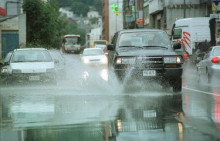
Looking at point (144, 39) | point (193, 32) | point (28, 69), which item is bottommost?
point (28, 69)

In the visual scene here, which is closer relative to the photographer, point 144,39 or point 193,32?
point 144,39

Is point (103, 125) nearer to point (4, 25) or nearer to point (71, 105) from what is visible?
point (71, 105)

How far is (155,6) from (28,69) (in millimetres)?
45915

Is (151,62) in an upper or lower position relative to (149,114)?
upper

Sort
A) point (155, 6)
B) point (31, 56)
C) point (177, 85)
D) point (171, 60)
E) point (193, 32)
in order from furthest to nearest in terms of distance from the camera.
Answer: point (155, 6), point (193, 32), point (31, 56), point (177, 85), point (171, 60)

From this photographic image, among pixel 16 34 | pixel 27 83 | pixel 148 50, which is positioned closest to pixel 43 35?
pixel 16 34

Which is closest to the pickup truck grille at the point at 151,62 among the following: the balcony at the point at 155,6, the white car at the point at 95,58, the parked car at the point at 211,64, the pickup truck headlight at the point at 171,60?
the pickup truck headlight at the point at 171,60

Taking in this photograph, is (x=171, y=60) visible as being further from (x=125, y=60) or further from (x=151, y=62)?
(x=125, y=60)

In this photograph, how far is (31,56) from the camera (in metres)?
18.7

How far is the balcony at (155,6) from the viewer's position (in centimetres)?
5903

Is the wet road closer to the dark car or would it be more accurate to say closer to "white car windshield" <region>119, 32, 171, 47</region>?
the dark car

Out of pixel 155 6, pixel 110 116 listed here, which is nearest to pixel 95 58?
pixel 110 116

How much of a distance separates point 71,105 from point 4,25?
35063 millimetres

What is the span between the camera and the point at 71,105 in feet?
36.8
